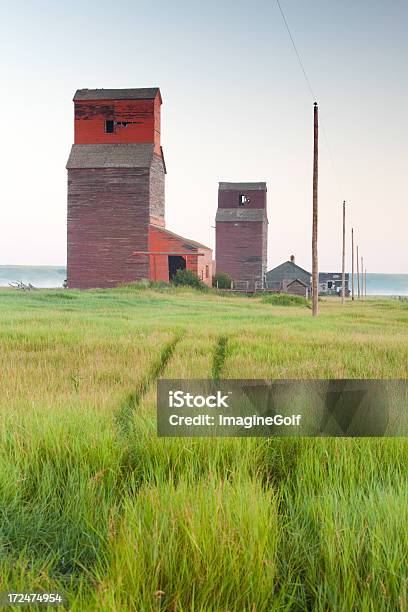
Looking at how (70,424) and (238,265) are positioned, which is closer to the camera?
(70,424)

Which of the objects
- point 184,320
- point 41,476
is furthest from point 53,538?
point 184,320

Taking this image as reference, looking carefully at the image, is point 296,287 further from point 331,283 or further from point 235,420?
point 235,420

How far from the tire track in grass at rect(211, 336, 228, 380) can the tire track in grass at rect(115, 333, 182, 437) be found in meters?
0.73

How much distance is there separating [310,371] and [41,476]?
5225 millimetres

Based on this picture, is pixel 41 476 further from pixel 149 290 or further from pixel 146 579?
pixel 149 290

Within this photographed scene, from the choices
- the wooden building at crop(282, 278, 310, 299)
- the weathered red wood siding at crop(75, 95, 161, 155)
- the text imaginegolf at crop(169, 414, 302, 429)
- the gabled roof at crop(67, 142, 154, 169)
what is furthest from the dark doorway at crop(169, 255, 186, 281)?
the text imaginegolf at crop(169, 414, 302, 429)

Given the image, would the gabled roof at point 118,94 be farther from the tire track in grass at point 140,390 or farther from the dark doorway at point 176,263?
the tire track in grass at point 140,390

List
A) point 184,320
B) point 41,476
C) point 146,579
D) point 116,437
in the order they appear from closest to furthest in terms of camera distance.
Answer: point 146,579
point 41,476
point 116,437
point 184,320

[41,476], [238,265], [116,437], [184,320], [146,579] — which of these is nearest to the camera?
[146,579]

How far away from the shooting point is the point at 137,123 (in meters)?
42.9

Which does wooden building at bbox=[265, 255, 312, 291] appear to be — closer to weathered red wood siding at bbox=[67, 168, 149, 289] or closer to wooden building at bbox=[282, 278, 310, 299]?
wooden building at bbox=[282, 278, 310, 299]

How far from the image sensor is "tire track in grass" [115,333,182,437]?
218 inches

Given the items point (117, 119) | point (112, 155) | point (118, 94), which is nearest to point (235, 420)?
point (112, 155)

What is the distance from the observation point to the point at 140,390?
757 cm
